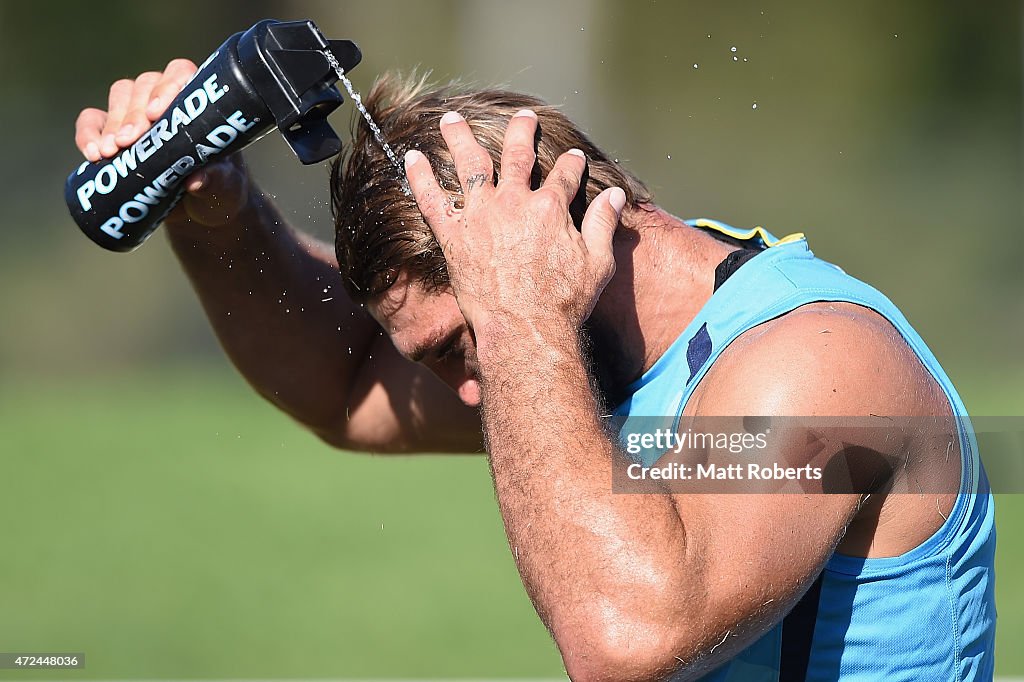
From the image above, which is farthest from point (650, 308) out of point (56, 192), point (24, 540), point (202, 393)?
point (56, 192)

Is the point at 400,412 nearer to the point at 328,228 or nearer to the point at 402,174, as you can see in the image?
the point at 402,174

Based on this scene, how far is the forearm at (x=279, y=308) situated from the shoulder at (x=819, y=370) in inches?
51.1

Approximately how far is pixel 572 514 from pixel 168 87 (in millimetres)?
1346

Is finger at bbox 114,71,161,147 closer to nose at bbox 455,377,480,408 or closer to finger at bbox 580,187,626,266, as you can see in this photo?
nose at bbox 455,377,480,408

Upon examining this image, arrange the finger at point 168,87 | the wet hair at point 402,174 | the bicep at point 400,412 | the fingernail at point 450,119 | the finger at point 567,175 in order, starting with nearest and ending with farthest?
the finger at point 567,175
the fingernail at point 450,119
the wet hair at point 402,174
the finger at point 168,87
the bicep at point 400,412

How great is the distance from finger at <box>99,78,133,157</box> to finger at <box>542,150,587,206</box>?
983 millimetres

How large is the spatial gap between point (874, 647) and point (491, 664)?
388 cm

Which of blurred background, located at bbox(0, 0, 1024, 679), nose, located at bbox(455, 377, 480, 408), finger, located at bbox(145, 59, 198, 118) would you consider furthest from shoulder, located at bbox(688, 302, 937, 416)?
blurred background, located at bbox(0, 0, 1024, 679)

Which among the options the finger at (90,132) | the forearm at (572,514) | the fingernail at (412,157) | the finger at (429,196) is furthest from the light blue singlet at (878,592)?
the finger at (90,132)

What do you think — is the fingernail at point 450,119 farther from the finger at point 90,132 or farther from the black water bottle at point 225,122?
the finger at point 90,132

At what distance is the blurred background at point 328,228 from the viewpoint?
21.5 feet

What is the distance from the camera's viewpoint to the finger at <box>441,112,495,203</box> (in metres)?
2.04

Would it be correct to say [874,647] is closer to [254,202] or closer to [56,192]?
[254,202]

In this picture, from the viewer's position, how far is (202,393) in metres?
13.4
